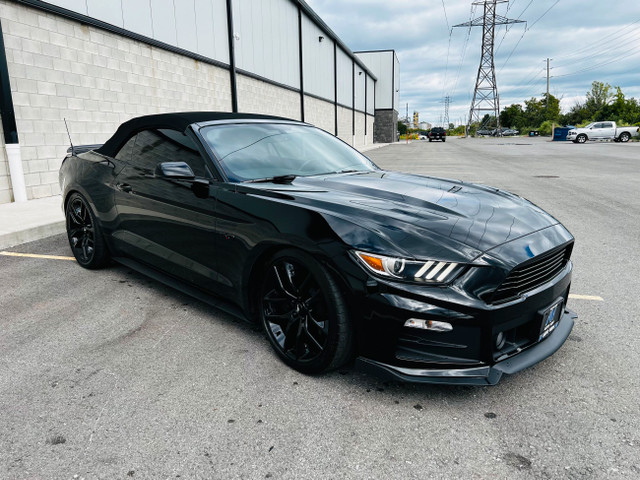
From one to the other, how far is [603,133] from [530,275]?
1837 inches

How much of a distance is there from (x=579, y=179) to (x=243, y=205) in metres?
12.2

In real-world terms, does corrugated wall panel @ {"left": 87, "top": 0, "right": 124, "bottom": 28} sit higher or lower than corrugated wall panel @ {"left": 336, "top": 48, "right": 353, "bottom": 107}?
lower

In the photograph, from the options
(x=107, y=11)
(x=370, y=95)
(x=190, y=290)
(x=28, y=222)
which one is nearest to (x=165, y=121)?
(x=190, y=290)

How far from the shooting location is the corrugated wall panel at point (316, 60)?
26.3 metres

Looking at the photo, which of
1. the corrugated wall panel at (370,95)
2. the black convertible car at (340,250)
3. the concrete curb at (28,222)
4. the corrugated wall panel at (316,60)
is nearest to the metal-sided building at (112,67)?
the concrete curb at (28,222)

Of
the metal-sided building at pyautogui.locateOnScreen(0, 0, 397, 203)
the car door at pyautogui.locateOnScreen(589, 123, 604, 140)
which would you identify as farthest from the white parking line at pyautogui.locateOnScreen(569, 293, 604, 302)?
the car door at pyautogui.locateOnScreen(589, 123, 604, 140)

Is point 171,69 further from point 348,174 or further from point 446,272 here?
point 446,272

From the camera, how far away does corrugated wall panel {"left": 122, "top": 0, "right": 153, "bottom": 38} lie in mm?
10914

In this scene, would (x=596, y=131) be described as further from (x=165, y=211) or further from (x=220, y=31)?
(x=165, y=211)

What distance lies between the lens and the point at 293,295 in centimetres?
270

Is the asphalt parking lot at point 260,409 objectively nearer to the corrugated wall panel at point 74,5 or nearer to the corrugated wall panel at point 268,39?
the corrugated wall panel at point 74,5

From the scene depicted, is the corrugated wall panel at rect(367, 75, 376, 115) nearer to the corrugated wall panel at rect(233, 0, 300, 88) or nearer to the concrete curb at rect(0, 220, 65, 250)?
the corrugated wall panel at rect(233, 0, 300, 88)

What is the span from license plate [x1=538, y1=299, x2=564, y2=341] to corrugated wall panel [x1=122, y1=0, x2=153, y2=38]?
11.4 meters

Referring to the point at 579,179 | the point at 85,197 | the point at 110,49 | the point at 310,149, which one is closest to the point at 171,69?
the point at 110,49
